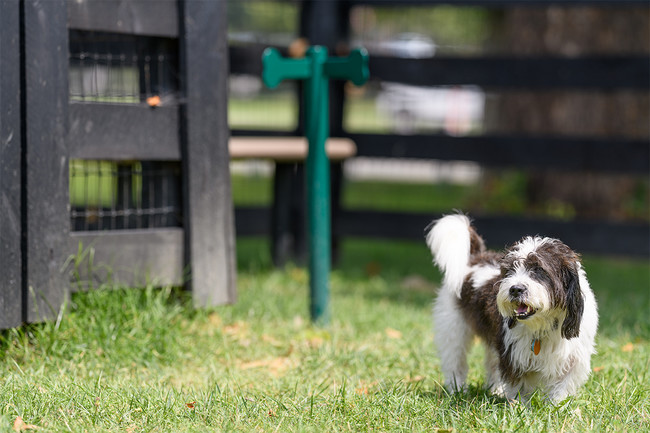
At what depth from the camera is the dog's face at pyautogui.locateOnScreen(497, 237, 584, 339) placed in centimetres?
324

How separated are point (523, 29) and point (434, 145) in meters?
3.85

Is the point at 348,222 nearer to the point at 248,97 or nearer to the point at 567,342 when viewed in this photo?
the point at 248,97

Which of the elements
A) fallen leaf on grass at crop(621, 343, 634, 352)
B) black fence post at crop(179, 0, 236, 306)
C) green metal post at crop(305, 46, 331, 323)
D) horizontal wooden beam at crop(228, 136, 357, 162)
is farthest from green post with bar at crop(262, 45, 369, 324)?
fallen leaf on grass at crop(621, 343, 634, 352)

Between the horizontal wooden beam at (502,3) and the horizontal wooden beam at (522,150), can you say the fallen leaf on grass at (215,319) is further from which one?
the horizontal wooden beam at (502,3)

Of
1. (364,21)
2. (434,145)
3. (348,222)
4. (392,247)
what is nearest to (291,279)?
(348,222)

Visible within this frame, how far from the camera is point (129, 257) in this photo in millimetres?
4621

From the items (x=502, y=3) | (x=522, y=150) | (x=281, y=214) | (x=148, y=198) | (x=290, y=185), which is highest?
(x=502, y=3)

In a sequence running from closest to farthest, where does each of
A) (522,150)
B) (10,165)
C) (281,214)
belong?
(10,165) < (522,150) < (281,214)

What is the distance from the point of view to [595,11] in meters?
9.65

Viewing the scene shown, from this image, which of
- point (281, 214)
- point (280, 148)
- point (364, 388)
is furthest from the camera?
point (281, 214)

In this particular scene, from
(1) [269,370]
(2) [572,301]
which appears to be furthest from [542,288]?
(1) [269,370]

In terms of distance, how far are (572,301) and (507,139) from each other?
3779 mm

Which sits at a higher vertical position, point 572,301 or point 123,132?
point 123,132

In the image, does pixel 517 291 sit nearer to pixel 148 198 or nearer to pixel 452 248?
pixel 452 248
